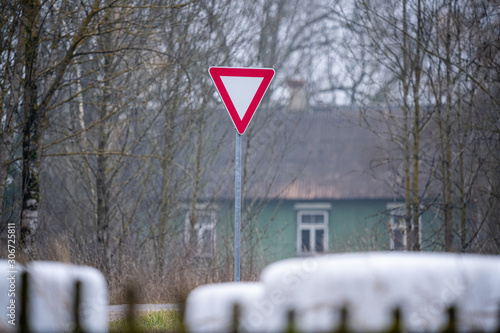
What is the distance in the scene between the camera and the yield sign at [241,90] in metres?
6.55

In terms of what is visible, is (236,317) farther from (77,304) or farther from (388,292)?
(77,304)

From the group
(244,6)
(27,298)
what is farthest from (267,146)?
(27,298)

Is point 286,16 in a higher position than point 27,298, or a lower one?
higher

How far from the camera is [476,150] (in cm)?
1125

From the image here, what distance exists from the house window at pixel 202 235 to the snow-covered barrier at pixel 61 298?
8924 mm

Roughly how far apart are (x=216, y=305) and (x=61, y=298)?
0.80m

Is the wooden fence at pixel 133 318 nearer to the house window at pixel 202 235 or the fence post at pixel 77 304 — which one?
the fence post at pixel 77 304

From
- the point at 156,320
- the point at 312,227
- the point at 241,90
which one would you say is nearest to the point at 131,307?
the point at 241,90

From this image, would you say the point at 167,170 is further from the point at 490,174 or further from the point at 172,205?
the point at 490,174

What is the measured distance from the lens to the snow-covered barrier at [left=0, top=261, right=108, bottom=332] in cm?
338

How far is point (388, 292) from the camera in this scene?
2.76 metres

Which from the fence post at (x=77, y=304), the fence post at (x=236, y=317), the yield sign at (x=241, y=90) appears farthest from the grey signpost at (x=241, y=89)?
the fence post at (x=236, y=317)

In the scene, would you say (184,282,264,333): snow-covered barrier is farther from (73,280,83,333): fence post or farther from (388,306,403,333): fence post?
(388,306,403,333): fence post

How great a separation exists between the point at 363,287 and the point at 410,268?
0.22 metres
